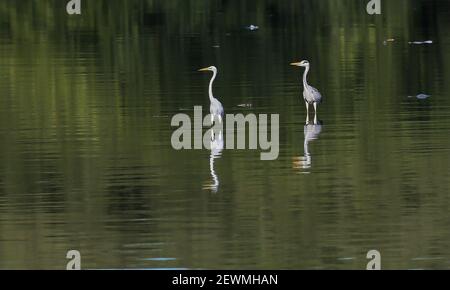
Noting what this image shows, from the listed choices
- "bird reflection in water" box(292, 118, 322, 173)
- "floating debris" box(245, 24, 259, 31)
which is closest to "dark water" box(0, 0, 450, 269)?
"bird reflection in water" box(292, 118, 322, 173)

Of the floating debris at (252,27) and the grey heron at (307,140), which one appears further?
the floating debris at (252,27)

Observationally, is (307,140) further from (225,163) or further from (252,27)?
(252,27)

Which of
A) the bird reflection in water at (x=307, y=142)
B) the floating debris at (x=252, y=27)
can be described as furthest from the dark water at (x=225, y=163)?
the floating debris at (x=252, y=27)

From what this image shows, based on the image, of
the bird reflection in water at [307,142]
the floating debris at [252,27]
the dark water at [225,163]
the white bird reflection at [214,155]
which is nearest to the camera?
the dark water at [225,163]

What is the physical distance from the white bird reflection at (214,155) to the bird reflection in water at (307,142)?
1.13 metres

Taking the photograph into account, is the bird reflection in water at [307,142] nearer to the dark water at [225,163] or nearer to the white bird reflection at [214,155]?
the dark water at [225,163]

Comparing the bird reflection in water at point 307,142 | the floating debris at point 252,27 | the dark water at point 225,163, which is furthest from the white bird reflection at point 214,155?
the floating debris at point 252,27

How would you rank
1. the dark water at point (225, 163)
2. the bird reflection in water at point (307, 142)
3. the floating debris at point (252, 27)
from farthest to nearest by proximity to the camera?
the floating debris at point (252, 27) < the bird reflection in water at point (307, 142) < the dark water at point (225, 163)

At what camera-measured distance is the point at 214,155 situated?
22578 millimetres

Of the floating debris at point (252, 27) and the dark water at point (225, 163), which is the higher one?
the floating debris at point (252, 27)

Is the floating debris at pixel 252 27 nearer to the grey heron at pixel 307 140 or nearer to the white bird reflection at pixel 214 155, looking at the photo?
the grey heron at pixel 307 140

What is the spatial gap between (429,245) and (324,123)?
972 centimetres

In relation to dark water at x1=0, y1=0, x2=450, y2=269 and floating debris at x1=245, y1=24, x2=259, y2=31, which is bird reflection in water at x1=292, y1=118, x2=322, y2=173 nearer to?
dark water at x1=0, y1=0, x2=450, y2=269

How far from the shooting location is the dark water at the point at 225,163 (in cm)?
1658
